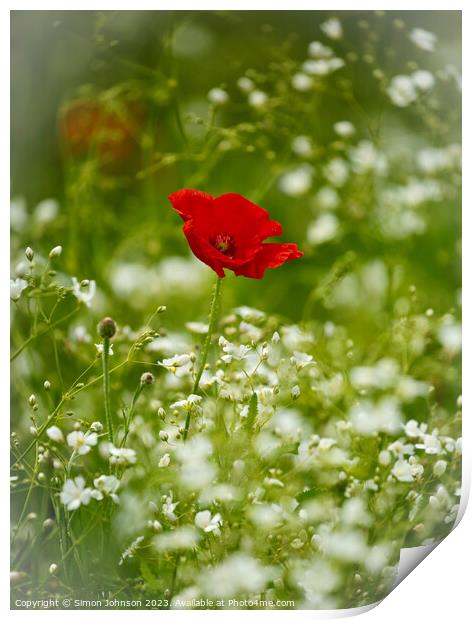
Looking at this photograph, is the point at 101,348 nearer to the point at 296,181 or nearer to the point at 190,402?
the point at 190,402

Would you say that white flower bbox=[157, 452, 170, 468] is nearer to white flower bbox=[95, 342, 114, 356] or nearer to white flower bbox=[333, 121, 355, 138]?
white flower bbox=[95, 342, 114, 356]

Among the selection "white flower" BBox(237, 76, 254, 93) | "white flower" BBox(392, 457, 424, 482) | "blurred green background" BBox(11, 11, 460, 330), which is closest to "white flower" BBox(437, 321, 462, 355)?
"blurred green background" BBox(11, 11, 460, 330)

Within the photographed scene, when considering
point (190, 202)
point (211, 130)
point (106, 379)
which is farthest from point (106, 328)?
point (211, 130)

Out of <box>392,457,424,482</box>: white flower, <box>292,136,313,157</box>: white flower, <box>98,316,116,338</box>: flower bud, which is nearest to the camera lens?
<box>98,316,116,338</box>: flower bud

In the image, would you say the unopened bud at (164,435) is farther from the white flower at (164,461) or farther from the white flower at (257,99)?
the white flower at (257,99)

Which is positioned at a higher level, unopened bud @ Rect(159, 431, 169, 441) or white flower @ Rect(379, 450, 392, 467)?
unopened bud @ Rect(159, 431, 169, 441)

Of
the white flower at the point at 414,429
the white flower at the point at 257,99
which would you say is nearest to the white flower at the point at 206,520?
the white flower at the point at 414,429
